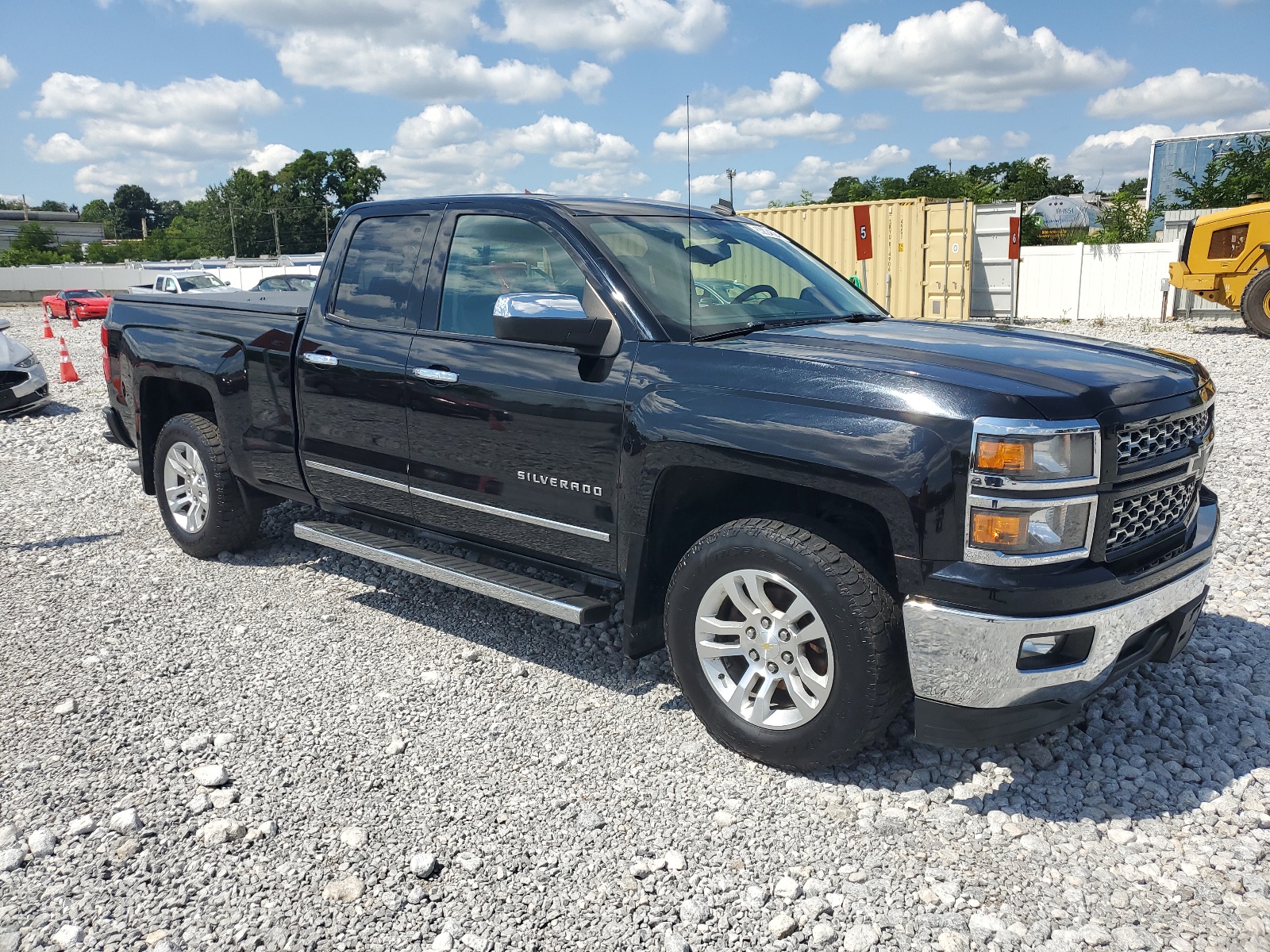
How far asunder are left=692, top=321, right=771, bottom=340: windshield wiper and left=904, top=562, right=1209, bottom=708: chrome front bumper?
1215 mm

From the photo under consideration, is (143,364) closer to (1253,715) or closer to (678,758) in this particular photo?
(678,758)

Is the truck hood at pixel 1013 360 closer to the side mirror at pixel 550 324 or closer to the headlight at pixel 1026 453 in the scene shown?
the headlight at pixel 1026 453

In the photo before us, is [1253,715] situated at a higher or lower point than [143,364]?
lower

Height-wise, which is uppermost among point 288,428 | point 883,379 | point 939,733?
point 883,379

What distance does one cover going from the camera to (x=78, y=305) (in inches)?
1320

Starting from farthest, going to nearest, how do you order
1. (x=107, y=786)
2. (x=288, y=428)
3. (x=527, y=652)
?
1. (x=288, y=428)
2. (x=527, y=652)
3. (x=107, y=786)

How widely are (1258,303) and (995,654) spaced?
16576 mm

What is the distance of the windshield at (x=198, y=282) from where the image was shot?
23969 millimetres

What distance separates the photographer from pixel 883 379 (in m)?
3.01

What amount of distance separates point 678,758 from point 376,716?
121 cm

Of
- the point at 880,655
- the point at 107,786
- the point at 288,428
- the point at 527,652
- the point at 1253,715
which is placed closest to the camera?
the point at 880,655

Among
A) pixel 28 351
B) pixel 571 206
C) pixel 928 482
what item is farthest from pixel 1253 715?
pixel 28 351

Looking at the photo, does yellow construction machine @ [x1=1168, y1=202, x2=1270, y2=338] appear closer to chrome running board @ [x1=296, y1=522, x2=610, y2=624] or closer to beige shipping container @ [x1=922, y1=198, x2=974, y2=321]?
beige shipping container @ [x1=922, y1=198, x2=974, y2=321]

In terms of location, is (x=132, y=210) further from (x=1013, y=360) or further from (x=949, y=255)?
(x=1013, y=360)
